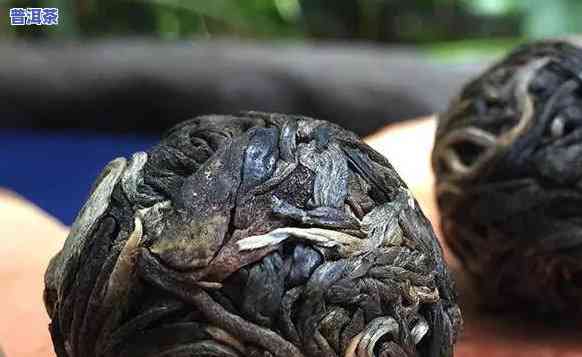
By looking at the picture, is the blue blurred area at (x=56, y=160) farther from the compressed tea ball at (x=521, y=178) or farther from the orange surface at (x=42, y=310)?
the compressed tea ball at (x=521, y=178)

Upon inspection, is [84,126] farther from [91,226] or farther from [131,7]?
[91,226]

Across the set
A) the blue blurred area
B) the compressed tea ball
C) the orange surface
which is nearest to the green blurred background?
the blue blurred area

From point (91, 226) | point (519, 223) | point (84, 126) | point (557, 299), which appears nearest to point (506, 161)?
point (519, 223)

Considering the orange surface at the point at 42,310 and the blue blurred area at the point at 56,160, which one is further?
the blue blurred area at the point at 56,160

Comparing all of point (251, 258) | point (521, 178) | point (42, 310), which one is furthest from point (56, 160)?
point (251, 258)

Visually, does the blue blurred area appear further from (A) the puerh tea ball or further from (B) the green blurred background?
(A) the puerh tea ball

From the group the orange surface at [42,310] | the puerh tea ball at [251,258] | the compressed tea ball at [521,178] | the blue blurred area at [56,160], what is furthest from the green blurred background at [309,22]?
the puerh tea ball at [251,258]

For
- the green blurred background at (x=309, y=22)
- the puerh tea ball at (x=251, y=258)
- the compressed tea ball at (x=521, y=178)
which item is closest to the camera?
the puerh tea ball at (x=251, y=258)

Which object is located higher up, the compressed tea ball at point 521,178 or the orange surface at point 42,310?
the compressed tea ball at point 521,178
